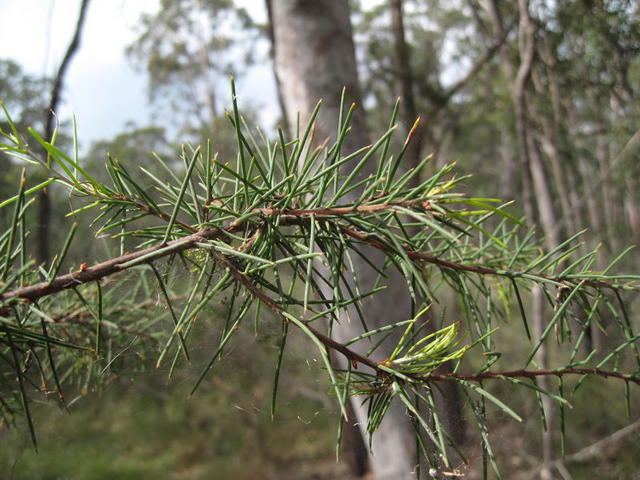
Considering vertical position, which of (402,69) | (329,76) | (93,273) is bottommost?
(93,273)

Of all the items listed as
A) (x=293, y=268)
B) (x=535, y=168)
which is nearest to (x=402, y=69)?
(x=535, y=168)

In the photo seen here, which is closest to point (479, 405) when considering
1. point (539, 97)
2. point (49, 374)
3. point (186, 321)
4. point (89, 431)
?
point (186, 321)

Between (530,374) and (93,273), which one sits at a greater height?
(93,273)

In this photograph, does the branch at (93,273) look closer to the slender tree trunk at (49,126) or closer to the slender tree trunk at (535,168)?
the slender tree trunk at (49,126)

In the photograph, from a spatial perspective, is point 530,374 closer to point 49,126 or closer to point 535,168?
point 49,126

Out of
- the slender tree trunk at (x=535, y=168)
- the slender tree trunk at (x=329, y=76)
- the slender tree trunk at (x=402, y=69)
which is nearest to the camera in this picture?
the slender tree trunk at (x=329, y=76)

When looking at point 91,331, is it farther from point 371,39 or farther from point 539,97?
point 371,39

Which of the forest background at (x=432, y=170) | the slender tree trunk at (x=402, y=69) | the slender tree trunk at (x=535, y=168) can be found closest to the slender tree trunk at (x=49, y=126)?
the forest background at (x=432, y=170)

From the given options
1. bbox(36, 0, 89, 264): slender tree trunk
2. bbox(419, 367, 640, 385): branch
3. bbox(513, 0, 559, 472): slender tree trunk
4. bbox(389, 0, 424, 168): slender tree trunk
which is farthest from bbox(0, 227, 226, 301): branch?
bbox(389, 0, 424, 168): slender tree trunk

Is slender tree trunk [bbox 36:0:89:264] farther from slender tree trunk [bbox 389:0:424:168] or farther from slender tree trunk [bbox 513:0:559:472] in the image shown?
slender tree trunk [bbox 513:0:559:472]
